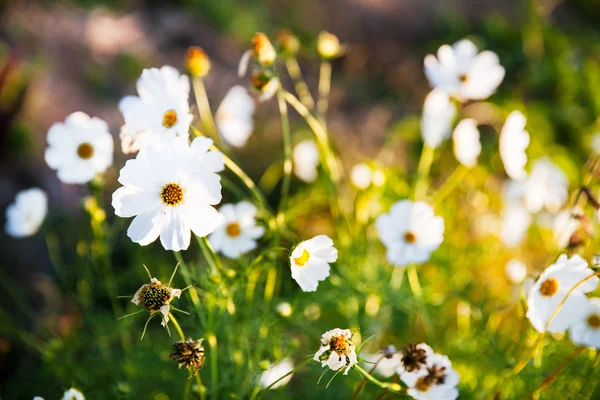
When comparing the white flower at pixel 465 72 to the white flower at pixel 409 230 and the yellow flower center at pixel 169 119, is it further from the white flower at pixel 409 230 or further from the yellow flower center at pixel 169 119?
the yellow flower center at pixel 169 119

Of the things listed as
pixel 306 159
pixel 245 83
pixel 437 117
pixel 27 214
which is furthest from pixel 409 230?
pixel 245 83

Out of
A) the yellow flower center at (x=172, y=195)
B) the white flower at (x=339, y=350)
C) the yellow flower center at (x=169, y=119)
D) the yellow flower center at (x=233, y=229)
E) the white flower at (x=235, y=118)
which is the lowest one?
the yellow flower center at (x=233, y=229)

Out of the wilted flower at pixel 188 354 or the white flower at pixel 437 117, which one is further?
the white flower at pixel 437 117

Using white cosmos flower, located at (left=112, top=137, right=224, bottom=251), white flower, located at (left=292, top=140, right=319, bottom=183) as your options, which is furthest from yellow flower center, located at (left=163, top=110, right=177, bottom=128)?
white flower, located at (left=292, top=140, right=319, bottom=183)

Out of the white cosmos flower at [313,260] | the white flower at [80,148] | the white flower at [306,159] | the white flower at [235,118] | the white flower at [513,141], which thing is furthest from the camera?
the white flower at [306,159]

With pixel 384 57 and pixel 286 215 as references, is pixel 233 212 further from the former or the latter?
pixel 384 57

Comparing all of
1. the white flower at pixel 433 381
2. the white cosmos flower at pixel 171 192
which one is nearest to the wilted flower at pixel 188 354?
the white cosmos flower at pixel 171 192

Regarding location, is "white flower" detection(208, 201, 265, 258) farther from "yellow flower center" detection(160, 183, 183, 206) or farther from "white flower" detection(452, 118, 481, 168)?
"white flower" detection(452, 118, 481, 168)
